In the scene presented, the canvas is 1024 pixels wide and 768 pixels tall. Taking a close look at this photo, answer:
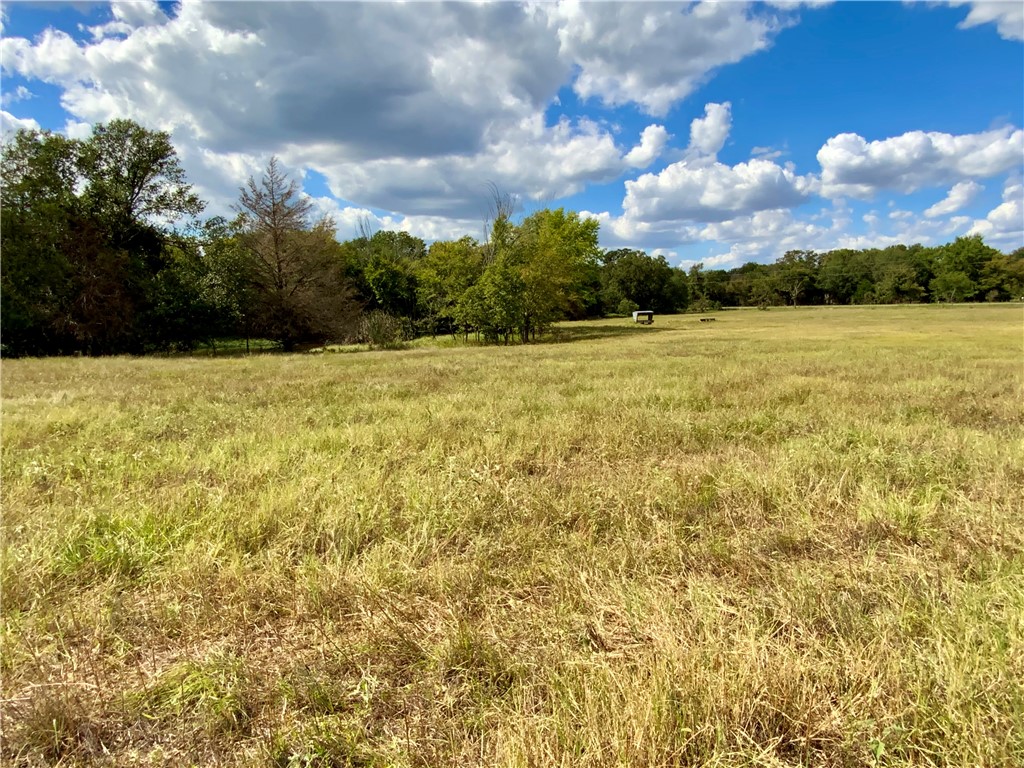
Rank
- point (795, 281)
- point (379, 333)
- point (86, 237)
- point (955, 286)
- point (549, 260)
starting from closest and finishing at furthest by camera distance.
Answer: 1. point (86, 237)
2. point (379, 333)
3. point (549, 260)
4. point (955, 286)
5. point (795, 281)

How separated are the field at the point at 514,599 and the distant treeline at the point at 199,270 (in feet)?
80.9

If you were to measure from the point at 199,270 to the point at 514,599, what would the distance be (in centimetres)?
3200

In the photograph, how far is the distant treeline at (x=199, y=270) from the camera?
22922 millimetres

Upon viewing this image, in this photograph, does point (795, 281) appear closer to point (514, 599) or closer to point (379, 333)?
point (379, 333)

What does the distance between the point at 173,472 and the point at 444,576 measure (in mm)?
3166

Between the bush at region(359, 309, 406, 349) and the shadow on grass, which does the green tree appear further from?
the bush at region(359, 309, 406, 349)

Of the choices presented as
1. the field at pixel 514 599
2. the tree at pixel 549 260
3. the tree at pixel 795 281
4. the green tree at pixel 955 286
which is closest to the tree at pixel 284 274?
the tree at pixel 549 260

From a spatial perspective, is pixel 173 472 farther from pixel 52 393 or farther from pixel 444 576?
pixel 52 393

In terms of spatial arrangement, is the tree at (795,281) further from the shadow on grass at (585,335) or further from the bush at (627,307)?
the shadow on grass at (585,335)

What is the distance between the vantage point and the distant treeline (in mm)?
22922

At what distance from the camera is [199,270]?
27.7 m

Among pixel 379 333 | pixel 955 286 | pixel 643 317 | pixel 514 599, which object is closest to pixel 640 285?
pixel 643 317

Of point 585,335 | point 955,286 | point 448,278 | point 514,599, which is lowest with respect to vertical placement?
point 514,599

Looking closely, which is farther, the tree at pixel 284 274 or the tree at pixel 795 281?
the tree at pixel 795 281
